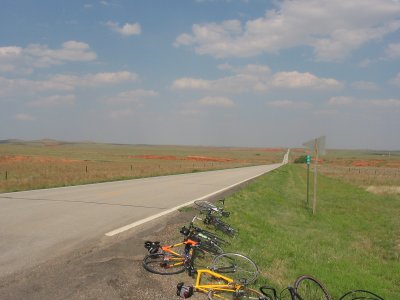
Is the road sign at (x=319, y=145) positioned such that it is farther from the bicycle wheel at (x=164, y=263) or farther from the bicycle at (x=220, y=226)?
the bicycle wheel at (x=164, y=263)

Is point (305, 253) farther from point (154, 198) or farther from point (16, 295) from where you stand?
point (154, 198)

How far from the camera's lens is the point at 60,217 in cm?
1023

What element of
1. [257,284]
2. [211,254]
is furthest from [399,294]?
[211,254]

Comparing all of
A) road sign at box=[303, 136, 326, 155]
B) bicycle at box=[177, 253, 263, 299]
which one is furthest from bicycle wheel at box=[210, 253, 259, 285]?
road sign at box=[303, 136, 326, 155]

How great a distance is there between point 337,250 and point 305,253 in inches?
71.6

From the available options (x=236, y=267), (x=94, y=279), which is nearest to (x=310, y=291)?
(x=236, y=267)

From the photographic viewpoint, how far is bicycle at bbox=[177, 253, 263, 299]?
500 cm

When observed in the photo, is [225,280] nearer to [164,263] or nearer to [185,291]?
[185,291]

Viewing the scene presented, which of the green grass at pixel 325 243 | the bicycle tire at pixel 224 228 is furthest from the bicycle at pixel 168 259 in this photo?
the bicycle tire at pixel 224 228

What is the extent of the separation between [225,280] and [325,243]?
6.26 metres

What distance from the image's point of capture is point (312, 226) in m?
13.7

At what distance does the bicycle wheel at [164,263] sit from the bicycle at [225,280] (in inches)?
12.5

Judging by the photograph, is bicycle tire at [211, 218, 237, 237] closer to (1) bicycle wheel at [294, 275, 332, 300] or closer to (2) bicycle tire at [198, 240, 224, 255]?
(2) bicycle tire at [198, 240, 224, 255]

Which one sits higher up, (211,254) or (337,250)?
(211,254)
